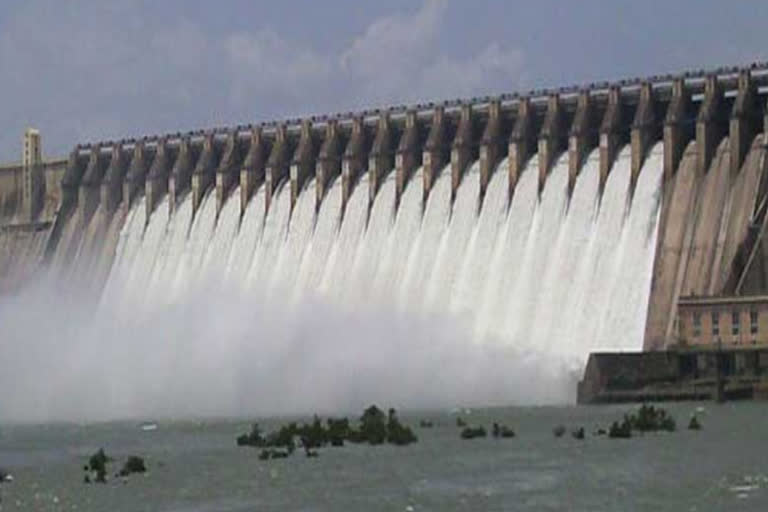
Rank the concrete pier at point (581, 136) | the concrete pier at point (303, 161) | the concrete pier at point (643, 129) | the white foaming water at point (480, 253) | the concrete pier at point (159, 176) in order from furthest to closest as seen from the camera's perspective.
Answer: the concrete pier at point (159, 176)
the concrete pier at point (303, 161)
the white foaming water at point (480, 253)
the concrete pier at point (581, 136)
the concrete pier at point (643, 129)

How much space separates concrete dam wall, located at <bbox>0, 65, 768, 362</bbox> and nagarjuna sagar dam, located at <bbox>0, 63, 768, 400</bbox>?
84 mm

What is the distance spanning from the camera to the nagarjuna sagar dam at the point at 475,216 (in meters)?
68.2

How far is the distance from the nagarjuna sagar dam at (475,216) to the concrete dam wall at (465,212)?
3.3 inches

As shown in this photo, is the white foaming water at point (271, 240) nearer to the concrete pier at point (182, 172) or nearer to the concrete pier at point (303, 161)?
the concrete pier at point (303, 161)

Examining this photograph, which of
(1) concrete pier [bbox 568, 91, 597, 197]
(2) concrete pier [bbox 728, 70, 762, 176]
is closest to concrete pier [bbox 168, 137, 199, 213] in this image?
(1) concrete pier [bbox 568, 91, 597, 197]

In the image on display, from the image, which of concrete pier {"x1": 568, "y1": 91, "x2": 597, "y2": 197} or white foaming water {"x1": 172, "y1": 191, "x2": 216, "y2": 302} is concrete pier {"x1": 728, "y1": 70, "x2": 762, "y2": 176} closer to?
concrete pier {"x1": 568, "y1": 91, "x2": 597, "y2": 197}

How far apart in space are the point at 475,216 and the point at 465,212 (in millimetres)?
551

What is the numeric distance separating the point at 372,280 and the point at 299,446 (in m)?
31.6

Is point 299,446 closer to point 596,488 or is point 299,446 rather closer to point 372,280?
point 596,488

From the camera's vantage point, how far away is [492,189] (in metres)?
77.2

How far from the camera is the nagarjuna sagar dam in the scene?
68250 mm

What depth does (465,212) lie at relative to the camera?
77625 mm

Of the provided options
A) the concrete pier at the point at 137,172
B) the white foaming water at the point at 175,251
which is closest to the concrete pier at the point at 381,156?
the white foaming water at the point at 175,251

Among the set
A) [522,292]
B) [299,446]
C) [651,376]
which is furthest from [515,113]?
[299,446]
